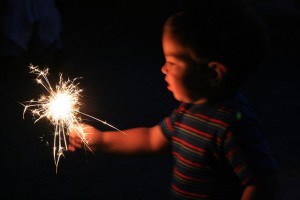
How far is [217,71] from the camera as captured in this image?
1.43 m

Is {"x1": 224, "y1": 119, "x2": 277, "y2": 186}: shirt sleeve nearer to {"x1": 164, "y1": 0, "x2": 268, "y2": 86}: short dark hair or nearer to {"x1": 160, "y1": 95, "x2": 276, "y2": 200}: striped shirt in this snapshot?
{"x1": 160, "y1": 95, "x2": 276, "y2": 200}: striped shirt

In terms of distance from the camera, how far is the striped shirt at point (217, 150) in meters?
1.35

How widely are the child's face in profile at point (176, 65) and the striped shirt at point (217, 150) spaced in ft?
0.24

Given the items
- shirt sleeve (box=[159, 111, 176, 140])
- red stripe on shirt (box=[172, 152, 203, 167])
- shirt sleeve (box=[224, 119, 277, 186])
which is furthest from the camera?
shirt sleeve (box=[159, 111, 176, 140])

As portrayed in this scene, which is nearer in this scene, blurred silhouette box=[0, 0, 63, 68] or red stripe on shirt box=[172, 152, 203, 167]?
red stripe on shirt box=[172, 152, 203, 167]

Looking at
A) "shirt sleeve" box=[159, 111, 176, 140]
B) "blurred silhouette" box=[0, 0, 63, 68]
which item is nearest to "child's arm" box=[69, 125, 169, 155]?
"shirt sleeve" box=[159, 111, 176, 140]

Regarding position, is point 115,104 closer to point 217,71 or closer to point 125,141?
point 125,141

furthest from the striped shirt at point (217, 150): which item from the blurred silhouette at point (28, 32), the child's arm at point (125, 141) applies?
the blurred silhouette at point (28, 32)

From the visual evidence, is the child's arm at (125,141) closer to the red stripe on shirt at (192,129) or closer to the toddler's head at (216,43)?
the red stripe on shirt at (192,129)

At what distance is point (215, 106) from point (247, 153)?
0.63 ft

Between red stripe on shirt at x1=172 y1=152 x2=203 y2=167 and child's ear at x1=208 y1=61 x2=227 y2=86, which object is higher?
child's ear at x1=208 y1=61 x2=227 y2=86

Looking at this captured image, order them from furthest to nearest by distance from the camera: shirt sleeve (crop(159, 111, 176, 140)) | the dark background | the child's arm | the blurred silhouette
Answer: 1. the blurred silhouette
2. the dark background
3. the child's arm
4. shirt sleeve (crop(159, 111, 176, 140))

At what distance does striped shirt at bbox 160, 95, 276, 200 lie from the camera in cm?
135

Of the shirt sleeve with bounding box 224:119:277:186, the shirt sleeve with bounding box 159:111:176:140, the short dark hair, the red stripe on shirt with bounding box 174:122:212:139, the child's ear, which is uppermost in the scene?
the short dark hair
